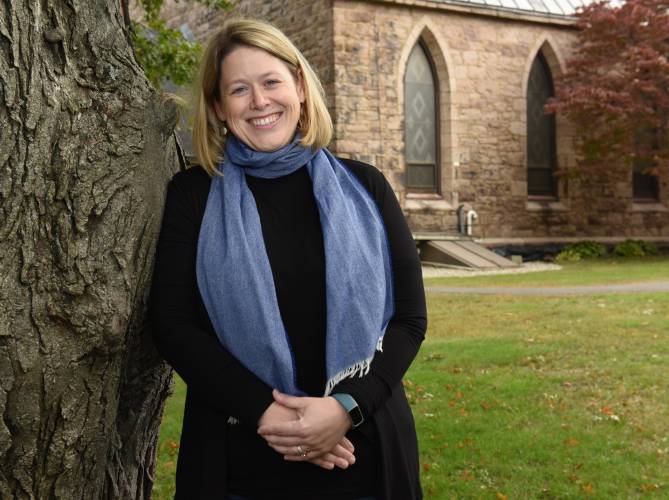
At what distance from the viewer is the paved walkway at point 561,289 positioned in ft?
34.7

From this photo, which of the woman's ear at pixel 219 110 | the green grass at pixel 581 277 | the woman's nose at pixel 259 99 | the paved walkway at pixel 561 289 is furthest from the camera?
the green grass at pixel 581 277

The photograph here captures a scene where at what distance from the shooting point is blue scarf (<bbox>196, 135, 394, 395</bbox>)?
1982 mm

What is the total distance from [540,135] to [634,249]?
10.6ft

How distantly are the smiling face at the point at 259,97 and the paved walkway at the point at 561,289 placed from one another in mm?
8770

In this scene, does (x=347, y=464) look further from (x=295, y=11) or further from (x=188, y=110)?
(x=295, y=11)

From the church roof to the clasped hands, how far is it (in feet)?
51.0

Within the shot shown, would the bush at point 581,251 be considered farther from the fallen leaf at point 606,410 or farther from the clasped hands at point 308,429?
the clasped hands at point 308,429

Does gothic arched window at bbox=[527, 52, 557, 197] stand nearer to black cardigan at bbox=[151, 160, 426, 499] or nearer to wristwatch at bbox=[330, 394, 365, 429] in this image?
black cardigan at bbox=[151, 160, 426, 499]

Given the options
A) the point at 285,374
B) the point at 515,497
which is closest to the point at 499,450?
the point at 515,497

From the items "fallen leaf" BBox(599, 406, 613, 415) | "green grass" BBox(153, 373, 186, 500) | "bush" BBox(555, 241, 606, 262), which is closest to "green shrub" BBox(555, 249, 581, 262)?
"bush" BBox(555, 241, 606, 262)

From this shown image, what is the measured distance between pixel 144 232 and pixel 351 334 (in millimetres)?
586

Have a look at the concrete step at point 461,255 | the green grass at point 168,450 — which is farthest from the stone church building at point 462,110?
the green grass at point 168,450

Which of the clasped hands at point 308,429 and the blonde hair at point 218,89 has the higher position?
the blonde hair at point 218,89

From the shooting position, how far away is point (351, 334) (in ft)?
6.62
